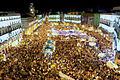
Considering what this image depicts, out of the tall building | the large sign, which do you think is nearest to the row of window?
the tall building

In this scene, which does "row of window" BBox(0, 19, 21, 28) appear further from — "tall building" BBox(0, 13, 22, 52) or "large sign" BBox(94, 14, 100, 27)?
"large sign" BBox(94, 14, 100, 27)

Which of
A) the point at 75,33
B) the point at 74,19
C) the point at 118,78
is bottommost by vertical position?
the point at 118,78

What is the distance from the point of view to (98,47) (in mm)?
13852

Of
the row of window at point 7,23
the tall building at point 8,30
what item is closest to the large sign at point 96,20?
the tall building at point 8,30

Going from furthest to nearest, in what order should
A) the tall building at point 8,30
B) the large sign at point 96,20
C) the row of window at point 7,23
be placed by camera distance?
the large sign at point 96,20 → the row of window at point 7,23 → the tall building at point 8,30

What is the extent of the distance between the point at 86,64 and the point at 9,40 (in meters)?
12.1

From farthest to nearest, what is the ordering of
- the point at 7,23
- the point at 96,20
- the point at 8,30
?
the point at 96,20
the point at 8,30
the point at 7,23

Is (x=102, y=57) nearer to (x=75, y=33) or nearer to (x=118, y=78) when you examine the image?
(x=118, y=78)

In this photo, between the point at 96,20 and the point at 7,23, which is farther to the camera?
the point at 96,20

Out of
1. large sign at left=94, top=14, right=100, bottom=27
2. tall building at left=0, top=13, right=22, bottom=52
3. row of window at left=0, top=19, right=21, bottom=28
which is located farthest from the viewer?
large sign at left=94, top=14, right=100, bottom=27

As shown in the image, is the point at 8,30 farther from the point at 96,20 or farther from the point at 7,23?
the point at 96,20

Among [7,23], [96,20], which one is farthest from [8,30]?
[96,20]

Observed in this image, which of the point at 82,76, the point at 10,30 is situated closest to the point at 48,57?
the point at 82,76

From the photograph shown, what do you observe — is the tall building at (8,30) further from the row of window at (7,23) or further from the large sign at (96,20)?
the large sign at (96,20)
